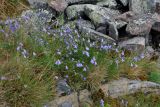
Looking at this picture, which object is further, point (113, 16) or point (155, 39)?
point (155, 39)

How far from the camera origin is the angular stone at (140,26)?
24.8ft

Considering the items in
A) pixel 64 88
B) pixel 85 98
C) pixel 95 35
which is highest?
pixel 95 35

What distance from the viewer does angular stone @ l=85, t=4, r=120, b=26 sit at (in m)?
7.64

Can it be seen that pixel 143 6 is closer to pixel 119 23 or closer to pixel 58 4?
pixel 119 23

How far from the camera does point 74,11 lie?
782cm

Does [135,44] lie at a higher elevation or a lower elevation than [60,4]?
lower

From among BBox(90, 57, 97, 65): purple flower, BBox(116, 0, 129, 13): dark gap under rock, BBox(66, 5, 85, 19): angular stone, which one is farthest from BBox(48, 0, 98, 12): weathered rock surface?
BBox(90, 57, 97, 65): purple flower

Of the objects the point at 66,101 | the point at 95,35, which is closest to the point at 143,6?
the point at 95,35

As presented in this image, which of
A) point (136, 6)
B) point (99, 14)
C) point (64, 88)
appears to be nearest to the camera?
point (64, 88)

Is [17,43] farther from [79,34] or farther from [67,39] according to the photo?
[79,34]

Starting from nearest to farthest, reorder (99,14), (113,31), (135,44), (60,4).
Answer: (135,44) < (113,31) < (99,14) < (60,4)

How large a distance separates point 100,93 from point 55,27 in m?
1.73

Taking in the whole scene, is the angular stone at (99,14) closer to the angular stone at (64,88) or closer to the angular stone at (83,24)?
the angular stone at (83,24)

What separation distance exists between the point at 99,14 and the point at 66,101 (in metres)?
2.38
